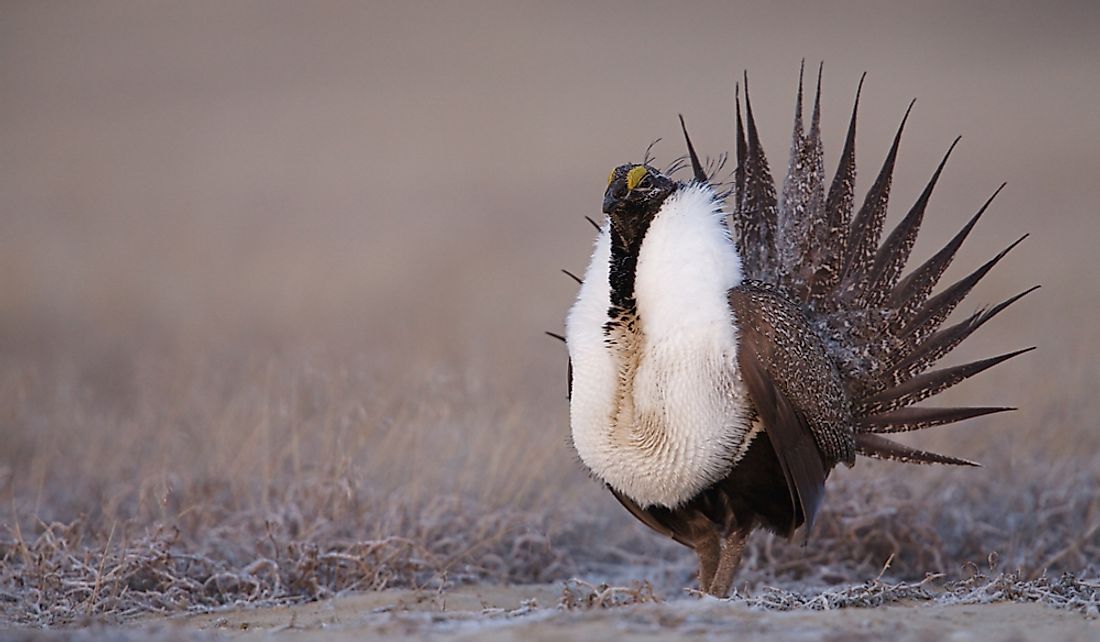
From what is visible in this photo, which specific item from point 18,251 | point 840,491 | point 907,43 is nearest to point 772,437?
point 840,491

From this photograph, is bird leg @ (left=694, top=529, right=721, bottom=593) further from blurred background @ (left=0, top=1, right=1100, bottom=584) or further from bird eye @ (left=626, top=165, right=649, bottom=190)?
blurred background @ (left=0, top=1, right=1100, bottom=584)

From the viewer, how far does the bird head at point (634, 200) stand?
3945mm

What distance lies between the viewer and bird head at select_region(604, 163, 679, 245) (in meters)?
3.95

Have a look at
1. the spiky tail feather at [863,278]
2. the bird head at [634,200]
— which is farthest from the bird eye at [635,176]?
the spiky tail feather at [863,278]

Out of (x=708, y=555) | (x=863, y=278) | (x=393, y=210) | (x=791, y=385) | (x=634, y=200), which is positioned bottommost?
(x=708, y=555)

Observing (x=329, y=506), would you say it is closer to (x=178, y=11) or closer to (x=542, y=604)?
(x=542, y=604)

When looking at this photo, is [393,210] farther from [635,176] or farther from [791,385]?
[791,385]

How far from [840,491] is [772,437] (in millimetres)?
1534

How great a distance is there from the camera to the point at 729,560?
427cm

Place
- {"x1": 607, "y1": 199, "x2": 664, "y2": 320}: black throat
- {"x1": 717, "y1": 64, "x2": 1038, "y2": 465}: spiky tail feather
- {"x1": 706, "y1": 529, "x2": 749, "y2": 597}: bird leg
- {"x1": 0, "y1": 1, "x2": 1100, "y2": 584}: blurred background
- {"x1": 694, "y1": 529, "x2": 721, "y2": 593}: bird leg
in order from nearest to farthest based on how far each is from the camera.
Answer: {"x1": 607, "y1": 199, "x2": 664, "y2": 320}: black throat → {"x1": 706, "y1": 529, "x2": 749, "y2": 597}: bird leg → {"x1": 694, "y1": 529, "x2": 721, "y2": 593}: bird leg → {"x1": 717, "y1": 64, "x2": 1038, "y2": 465}: spiky tail feather → {"x1": 0, "y1": 1, "x2": 1100, "y2": 584}: blurred background

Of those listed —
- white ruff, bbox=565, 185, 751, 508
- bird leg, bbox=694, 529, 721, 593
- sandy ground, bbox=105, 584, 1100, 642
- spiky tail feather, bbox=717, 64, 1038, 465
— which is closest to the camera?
sandy ground, bbox=105, 584, 1100, 642

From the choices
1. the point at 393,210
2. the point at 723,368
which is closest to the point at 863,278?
the point at 723,368

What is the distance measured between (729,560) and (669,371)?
797 mm

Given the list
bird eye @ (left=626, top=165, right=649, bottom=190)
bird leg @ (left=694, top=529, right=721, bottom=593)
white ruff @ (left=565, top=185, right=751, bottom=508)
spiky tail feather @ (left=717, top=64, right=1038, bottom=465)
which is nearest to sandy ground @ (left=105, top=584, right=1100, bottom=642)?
white ruff @ (left=565, top=185, right=751, bottom=508)
